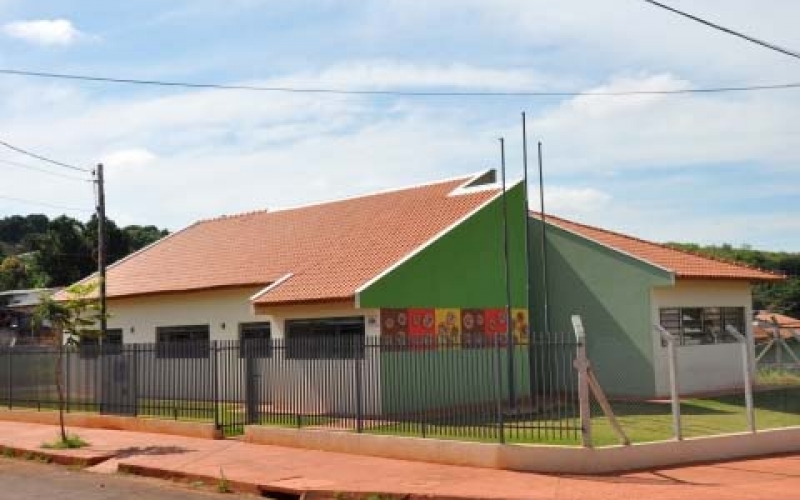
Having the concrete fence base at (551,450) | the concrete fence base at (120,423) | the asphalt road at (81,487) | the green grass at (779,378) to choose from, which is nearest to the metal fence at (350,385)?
the concrete fence base at (120,423)

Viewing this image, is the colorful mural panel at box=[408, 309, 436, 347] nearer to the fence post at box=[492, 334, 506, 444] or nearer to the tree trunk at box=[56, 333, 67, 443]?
the fence post at box=[492, 334, 506, 444]

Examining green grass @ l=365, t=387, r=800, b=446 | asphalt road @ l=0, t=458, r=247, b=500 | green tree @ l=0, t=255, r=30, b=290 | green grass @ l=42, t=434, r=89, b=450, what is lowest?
asphalt road @ l=0, t=458, r=247, b=500

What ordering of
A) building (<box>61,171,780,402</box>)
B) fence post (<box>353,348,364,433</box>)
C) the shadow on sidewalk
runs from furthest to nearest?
building (<box>61,171,780,402</box>), the shadow on sidewalk, fence post (<box>353,348,364,433</box>)

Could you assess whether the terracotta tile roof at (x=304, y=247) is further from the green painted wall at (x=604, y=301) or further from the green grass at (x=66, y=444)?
the green grass at (x=66, y=444)

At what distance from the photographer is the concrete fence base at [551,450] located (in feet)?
41.8

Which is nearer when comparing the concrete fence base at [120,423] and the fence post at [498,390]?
the fence post at [498,390]

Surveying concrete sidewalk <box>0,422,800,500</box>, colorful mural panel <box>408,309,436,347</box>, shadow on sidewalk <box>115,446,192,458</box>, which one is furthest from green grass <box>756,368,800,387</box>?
shadow on sidewalk <box>115,446,192,458</box>

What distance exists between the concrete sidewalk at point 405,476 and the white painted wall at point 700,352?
29.1 feet

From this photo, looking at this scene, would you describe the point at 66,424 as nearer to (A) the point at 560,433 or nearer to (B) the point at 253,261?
(B) the point at 253,261

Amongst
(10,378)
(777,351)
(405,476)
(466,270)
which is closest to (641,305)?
(777,351)

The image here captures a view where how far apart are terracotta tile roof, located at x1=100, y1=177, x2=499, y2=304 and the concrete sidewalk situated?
A: 6.06 metres

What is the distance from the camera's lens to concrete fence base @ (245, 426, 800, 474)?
1273 cm

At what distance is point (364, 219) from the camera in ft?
85.5

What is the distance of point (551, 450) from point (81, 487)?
654 cm
